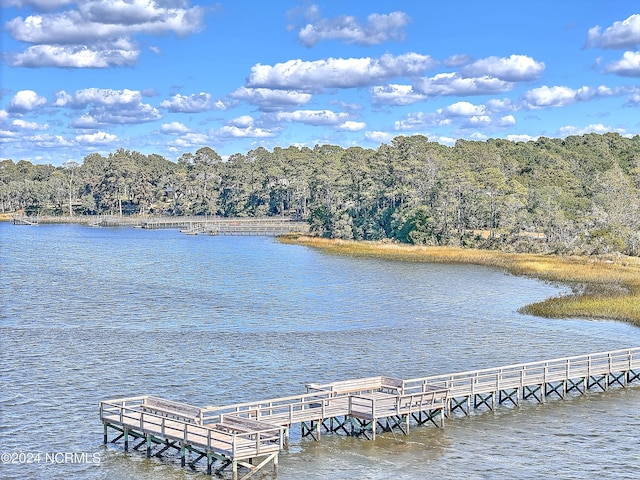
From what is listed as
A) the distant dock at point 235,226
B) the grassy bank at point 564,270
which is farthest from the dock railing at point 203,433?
the distant dock at point 235,226

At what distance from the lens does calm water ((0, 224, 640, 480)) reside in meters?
29.8

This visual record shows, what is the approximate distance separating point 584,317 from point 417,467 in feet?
113

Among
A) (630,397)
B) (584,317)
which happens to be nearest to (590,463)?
(630,397)

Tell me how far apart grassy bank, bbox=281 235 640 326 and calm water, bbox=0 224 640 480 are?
2.81 m

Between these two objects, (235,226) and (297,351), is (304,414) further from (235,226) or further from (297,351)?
(235,226)

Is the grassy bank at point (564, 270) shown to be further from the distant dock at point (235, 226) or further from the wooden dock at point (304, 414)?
the distant dock at point (235, 226)

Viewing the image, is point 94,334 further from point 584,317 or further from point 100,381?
point 584,317

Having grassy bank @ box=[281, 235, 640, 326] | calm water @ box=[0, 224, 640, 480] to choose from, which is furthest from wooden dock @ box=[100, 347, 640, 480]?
grassy bank @ box=[281, 235, 640, 326]

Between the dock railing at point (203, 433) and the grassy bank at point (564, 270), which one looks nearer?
the dock railing at point (203, 433)

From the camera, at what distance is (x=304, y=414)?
3119 centimetres

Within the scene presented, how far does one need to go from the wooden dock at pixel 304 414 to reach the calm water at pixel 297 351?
782 mm

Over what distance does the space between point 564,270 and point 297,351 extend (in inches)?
1767

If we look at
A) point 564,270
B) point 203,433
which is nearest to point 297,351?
point 203,433

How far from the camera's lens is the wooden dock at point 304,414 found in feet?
90.8
